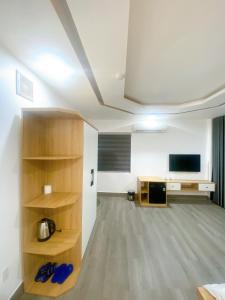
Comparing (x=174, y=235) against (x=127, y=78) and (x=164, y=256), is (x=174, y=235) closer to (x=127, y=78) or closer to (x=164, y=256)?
(x=164, y=256)

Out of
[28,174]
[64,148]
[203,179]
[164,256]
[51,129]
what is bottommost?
[164,256]

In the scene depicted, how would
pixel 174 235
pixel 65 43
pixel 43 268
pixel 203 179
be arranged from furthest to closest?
1. pixel 203 179
2. pixel 174 235
3. pixel 43 268
4. pixel 65 43

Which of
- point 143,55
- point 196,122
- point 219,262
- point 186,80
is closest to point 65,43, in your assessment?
point 143,55

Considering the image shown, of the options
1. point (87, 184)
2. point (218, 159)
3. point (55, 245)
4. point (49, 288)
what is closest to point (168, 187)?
point (218, 159)

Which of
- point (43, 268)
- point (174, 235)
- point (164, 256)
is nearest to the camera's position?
point (43, 268)

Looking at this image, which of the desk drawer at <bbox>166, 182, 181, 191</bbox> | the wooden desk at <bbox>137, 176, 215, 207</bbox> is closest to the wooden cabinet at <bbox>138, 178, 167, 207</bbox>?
the wooden desk at <bbox>137, 176, 215, 207</bbox>

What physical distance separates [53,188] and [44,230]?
0.50m

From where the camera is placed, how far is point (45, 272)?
195cm

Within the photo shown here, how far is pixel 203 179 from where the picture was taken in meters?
5.03

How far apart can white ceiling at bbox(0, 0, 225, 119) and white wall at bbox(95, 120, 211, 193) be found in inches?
90.2

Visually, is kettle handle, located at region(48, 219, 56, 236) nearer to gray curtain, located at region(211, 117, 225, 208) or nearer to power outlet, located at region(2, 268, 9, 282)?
power outlet, located at region(2, 268, 9, 282)

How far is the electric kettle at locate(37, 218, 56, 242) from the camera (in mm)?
1950

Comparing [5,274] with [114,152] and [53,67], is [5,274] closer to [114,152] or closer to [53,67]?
[53,67]

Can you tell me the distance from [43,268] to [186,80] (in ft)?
10.6
